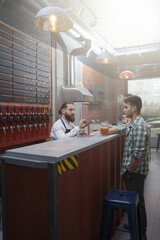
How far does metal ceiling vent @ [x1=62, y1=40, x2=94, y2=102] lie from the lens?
5.07 meters

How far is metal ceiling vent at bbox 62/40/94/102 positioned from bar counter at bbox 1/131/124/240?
3.30 m

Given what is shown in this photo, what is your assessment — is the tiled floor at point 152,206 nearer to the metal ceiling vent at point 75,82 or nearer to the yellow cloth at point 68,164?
the yellow cloth at point 68,164

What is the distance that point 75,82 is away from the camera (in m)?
5.94

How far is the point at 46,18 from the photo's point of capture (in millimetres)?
2854

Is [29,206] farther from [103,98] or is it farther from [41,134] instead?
[103,98]

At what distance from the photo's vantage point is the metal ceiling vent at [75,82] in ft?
16.6

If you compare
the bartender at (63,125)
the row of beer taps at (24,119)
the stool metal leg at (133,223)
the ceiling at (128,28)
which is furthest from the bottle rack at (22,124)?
the stool metal leg at (133,223)

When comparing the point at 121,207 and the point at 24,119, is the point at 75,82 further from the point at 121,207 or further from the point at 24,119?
the point at 121,207

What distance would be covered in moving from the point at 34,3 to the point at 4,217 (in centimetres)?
326

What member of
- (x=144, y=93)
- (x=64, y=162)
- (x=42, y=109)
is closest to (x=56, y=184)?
(x=64, y=162)

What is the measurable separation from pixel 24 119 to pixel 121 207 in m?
2.61

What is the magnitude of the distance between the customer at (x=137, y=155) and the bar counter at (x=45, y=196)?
51 cm

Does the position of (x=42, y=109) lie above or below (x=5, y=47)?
below

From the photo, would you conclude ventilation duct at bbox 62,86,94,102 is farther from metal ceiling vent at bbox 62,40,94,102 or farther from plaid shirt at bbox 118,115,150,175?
plaid shirt at bbox 118,115,150,175
